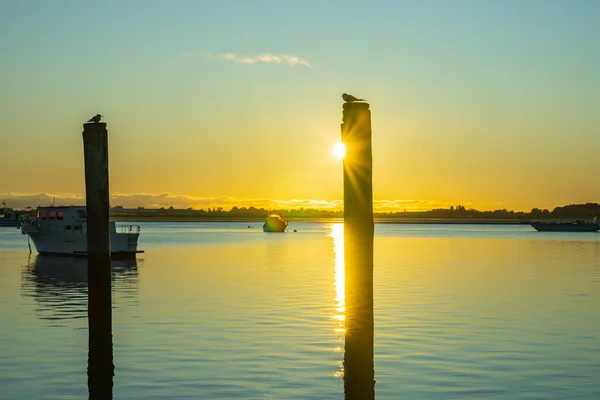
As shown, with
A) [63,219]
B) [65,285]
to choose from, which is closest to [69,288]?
[65,285]

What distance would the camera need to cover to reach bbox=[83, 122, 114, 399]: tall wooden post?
1892 cm

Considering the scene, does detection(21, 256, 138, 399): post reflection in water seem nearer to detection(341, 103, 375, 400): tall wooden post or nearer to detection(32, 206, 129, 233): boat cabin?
detection(32, 206, 129, 233): boat cabin

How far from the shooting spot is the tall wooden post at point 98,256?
1892cm

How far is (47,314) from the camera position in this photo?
3781 centimetres

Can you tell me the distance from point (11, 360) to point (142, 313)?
12.4 metres

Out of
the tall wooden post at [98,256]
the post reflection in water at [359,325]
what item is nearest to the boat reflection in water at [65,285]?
the tall wooden post at [98,256]

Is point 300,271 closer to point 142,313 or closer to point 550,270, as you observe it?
point 550,270

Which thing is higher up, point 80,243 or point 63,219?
point 63,219

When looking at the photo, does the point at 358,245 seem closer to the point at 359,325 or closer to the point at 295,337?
the point at 359,325

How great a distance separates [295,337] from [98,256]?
12475 millimetres

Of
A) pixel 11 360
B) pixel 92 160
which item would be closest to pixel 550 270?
pixel 11 360

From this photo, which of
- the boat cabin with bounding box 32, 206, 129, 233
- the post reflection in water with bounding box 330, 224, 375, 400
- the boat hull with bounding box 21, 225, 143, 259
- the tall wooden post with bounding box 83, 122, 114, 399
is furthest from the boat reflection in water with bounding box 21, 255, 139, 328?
the post reflection in water with bounding box 330, 224, 375, 400

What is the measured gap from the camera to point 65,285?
53.4 metres

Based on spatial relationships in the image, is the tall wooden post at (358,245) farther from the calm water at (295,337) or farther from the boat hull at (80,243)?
the boat hull at (80,243)
